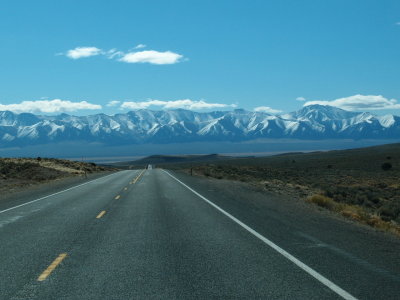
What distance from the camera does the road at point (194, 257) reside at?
633 cm

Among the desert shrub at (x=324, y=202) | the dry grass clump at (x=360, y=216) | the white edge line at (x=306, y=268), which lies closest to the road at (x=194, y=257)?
the white edge line at (x=306, y=268)

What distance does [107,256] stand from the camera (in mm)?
8508

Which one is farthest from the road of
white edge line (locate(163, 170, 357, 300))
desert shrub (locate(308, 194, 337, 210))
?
desert shrub (locate(308, 194, 337, 210))

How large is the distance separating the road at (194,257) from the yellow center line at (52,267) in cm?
2

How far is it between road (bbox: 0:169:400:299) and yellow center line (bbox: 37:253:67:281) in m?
0.02

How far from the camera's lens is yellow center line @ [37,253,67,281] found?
7.05 metres

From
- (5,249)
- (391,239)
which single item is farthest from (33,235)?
(391,239)

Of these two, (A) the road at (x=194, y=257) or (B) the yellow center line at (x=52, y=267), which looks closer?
(A) the road at (x=194, y=257)

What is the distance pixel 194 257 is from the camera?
8.36m

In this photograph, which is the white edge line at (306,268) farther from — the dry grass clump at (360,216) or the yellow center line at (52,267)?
the dry grass clump at (360,216)

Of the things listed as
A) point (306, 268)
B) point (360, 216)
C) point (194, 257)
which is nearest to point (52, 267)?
point (194, 257)

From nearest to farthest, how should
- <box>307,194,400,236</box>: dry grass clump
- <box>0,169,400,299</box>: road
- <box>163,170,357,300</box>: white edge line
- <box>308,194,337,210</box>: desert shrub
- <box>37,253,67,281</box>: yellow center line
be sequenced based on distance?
<box>163,170,357,300</box>: white edge line → <box>0,169,400,299</box>: road → <box>37,253,67,281</box>: yellow center line → <box>307,194,400,236</box>: dry grass clump → <box>308,194,337,210</box>: desert shrub

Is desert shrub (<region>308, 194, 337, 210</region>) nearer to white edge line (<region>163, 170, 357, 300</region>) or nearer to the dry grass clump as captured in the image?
the dry grass clump

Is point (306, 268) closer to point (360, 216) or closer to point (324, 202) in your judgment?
point (360, 216)
